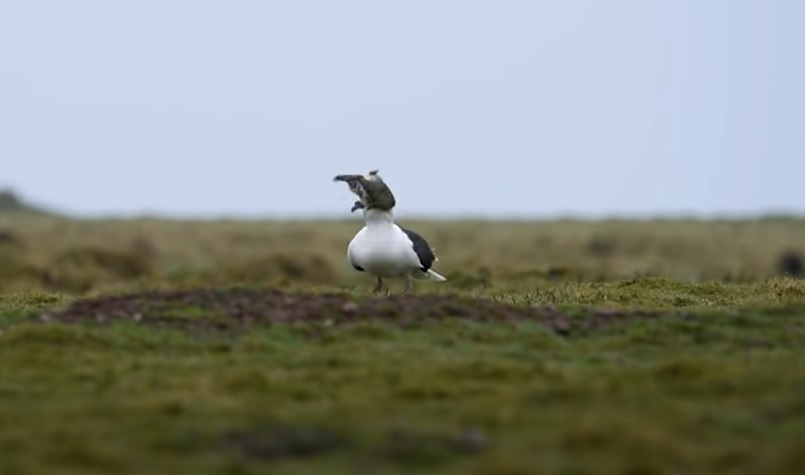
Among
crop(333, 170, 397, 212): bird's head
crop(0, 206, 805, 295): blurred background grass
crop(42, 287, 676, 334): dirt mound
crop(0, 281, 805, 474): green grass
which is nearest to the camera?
crop(0, 281, 805, 474): green grass

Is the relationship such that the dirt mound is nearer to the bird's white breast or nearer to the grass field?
the grass field

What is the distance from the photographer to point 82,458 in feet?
31.5

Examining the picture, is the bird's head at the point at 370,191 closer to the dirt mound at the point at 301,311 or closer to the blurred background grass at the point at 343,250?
the dirt mound at the point at 301,311

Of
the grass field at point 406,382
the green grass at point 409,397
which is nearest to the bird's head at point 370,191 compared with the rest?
the grass field at point 406,382

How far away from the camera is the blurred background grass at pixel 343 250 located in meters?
35.6

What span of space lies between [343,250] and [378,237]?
1545 inches

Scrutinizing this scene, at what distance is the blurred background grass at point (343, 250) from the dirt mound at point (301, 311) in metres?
9.05

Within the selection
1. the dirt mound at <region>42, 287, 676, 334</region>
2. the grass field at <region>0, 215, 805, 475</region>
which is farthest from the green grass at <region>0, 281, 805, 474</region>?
the dirt mound at <region>42, 287, 676, 334</region>

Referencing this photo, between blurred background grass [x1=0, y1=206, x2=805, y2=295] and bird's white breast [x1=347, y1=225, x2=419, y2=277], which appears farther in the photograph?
blurred background grass [x1=0, y1=206, x2=805, y2=295]

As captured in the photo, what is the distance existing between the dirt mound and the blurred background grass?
9047mm

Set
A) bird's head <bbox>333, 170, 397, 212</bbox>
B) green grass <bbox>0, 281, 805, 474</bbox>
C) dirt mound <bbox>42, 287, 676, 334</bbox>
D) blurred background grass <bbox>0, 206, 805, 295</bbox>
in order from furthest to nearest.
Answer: blurred background grass <bbox>0, 206, 805, 295</bbox> → bird's head <bbox>333, 170, 397, 212</bbox> → dirt mound <bbox>42, 287, 676, 334</bbox> → green grass <bbox>0, 281, 805, 474</bbox>

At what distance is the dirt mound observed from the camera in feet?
48.6

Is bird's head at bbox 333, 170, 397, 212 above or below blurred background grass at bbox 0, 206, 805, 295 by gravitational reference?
above

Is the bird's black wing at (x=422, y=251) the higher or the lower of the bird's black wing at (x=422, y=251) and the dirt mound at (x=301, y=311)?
the higher
